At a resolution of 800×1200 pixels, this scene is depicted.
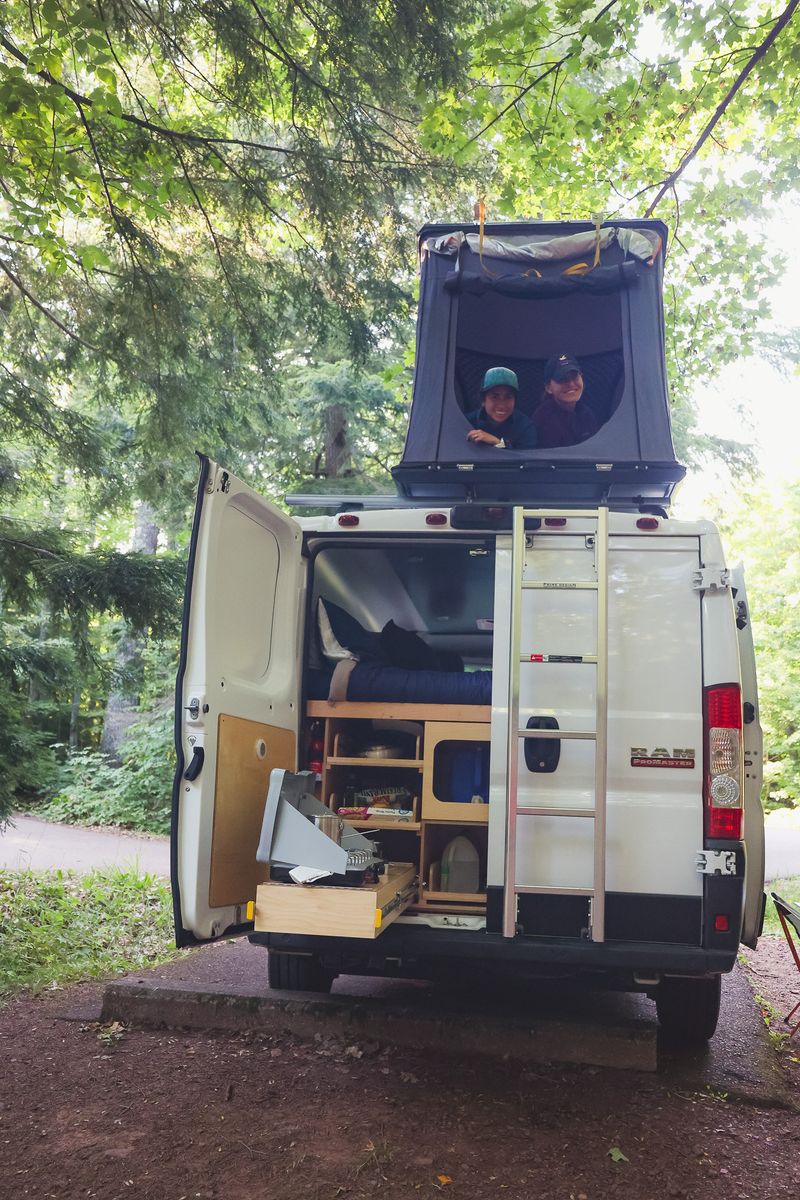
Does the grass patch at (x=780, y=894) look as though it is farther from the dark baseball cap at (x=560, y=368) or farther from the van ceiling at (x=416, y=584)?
the dark baseball cap at (x=560, y=368)

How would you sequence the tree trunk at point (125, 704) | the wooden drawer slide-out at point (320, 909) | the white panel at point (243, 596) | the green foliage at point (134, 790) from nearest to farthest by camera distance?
the wooden drawer slide-out at point (320, 909), the white panel at point (243, 596), the green foliage at point (134, 790), the tree trunk at point (125, 704)

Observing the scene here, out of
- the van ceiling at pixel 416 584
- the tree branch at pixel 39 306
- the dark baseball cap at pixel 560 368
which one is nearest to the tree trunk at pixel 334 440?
the van ceiling at pixel 416 584

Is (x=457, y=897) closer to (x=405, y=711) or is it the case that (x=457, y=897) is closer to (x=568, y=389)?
(x=405, y=711)

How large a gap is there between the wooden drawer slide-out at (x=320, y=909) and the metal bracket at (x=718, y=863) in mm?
1299

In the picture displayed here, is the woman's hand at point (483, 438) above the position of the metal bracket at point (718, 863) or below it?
above

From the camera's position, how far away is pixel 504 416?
18.0ft

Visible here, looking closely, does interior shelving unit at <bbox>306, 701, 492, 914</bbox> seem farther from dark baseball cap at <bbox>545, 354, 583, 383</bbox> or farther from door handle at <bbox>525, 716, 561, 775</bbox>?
dark baseball cap at <bbox>545, 354, 583, 383</bbox>

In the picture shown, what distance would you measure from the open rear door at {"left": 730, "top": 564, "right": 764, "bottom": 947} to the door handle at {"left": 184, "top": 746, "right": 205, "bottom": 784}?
7.92 feet

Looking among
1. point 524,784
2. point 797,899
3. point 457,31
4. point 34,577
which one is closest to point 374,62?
point 457,31

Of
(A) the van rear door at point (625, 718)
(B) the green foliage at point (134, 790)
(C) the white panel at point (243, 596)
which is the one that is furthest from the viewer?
(B) the green foliage at point (134, 790)

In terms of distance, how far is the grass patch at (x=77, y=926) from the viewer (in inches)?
232

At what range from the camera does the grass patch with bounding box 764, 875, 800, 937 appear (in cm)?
897

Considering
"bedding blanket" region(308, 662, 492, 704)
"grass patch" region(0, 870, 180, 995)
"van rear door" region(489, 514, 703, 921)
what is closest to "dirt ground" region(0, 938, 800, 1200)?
"van rear door" region(489, 514, 703, 921)

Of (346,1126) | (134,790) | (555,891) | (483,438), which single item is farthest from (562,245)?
(134,790)
